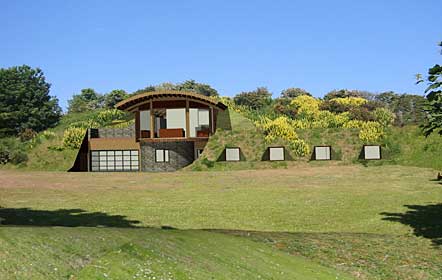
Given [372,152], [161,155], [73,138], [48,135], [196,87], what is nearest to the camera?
[372,152]

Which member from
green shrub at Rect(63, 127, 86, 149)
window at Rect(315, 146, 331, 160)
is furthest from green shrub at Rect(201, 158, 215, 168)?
green shrub at Rect(63, 127, 86, 149)

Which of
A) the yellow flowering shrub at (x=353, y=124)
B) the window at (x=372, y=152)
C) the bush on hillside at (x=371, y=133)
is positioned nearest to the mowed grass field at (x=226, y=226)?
the window at (x=372, y=152)

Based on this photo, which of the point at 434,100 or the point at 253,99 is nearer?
the point at 434,100

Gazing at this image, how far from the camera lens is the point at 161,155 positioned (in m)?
51.8

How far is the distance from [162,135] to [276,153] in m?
11.8

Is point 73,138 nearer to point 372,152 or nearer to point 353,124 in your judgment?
point 353,124

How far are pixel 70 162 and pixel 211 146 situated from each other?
15570 mm

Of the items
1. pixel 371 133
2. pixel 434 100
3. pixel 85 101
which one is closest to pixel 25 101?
pixel 85 101

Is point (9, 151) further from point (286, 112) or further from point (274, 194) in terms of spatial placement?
point (286, 112)

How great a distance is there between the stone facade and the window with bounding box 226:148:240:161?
464cm

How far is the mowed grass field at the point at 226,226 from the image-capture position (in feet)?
36.0

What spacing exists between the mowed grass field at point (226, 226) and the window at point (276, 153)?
8281 mm

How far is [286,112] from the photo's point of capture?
8250 cm

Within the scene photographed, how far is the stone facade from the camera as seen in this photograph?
5122 cm
